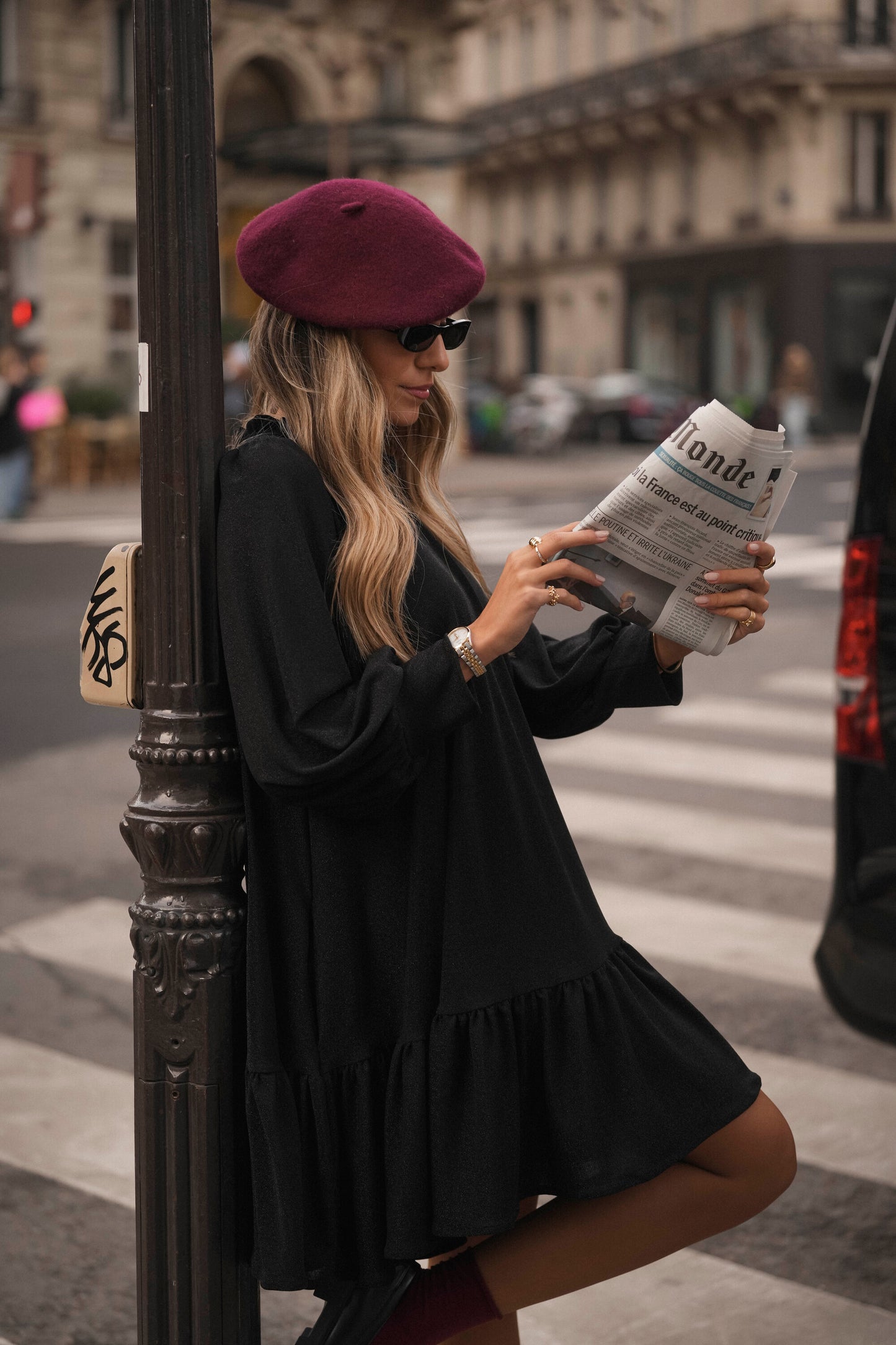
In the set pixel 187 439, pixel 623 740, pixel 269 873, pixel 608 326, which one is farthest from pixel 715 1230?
pixel 608 326

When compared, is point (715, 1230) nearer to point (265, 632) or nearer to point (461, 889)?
point (461, 889)

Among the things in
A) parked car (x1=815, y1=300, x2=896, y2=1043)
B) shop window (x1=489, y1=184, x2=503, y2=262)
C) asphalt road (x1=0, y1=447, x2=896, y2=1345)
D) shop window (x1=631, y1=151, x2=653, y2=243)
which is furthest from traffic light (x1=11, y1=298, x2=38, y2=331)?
shop window (x1=489, y1=184, x2=503, y2=262)

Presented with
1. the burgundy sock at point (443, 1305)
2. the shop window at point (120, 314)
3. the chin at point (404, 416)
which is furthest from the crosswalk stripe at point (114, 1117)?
the shop window at point (120, 314)

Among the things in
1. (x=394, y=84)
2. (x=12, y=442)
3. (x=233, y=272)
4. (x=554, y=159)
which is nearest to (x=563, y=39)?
(x=554, y=159)

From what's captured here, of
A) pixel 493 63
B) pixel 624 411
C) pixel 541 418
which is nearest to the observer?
pixel 541 418

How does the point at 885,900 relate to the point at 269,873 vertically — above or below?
below

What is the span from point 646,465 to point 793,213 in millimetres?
40674

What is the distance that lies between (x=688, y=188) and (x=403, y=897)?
44924 mm

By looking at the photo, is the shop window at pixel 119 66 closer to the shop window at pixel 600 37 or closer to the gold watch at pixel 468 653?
the shop window at pixel 600 37

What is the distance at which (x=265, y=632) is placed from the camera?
211cm

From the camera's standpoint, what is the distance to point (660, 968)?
4.90 metres

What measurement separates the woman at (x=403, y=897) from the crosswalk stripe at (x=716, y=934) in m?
2.56

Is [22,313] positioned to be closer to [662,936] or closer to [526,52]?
[662,936]

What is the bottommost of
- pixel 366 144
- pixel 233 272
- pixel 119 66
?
pixel 233 272
